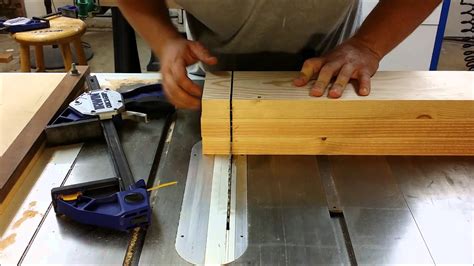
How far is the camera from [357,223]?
2.48ft

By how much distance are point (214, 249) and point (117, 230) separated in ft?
0.54

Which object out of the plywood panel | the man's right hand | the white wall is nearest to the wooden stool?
the plywood panel

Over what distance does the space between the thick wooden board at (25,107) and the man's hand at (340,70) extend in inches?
22.0

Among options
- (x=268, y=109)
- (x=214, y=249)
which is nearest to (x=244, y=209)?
(x=214, y=249)

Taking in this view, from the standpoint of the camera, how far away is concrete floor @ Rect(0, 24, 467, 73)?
11.4 ft

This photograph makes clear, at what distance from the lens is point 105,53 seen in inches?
148

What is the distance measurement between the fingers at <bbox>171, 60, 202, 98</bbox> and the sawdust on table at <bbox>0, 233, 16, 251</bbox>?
44 centimetres

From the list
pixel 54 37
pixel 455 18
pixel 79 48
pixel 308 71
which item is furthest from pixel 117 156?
pixel 455 18

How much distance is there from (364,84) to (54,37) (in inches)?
84.6

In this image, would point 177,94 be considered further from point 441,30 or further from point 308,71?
point 441,30

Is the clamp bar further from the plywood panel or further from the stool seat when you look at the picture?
the stool seat

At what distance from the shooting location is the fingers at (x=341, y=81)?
0.89m

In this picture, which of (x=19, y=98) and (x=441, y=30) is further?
(x=441, y=30)

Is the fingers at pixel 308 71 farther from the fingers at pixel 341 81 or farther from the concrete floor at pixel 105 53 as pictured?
the concrete floor at pixel 105 53
